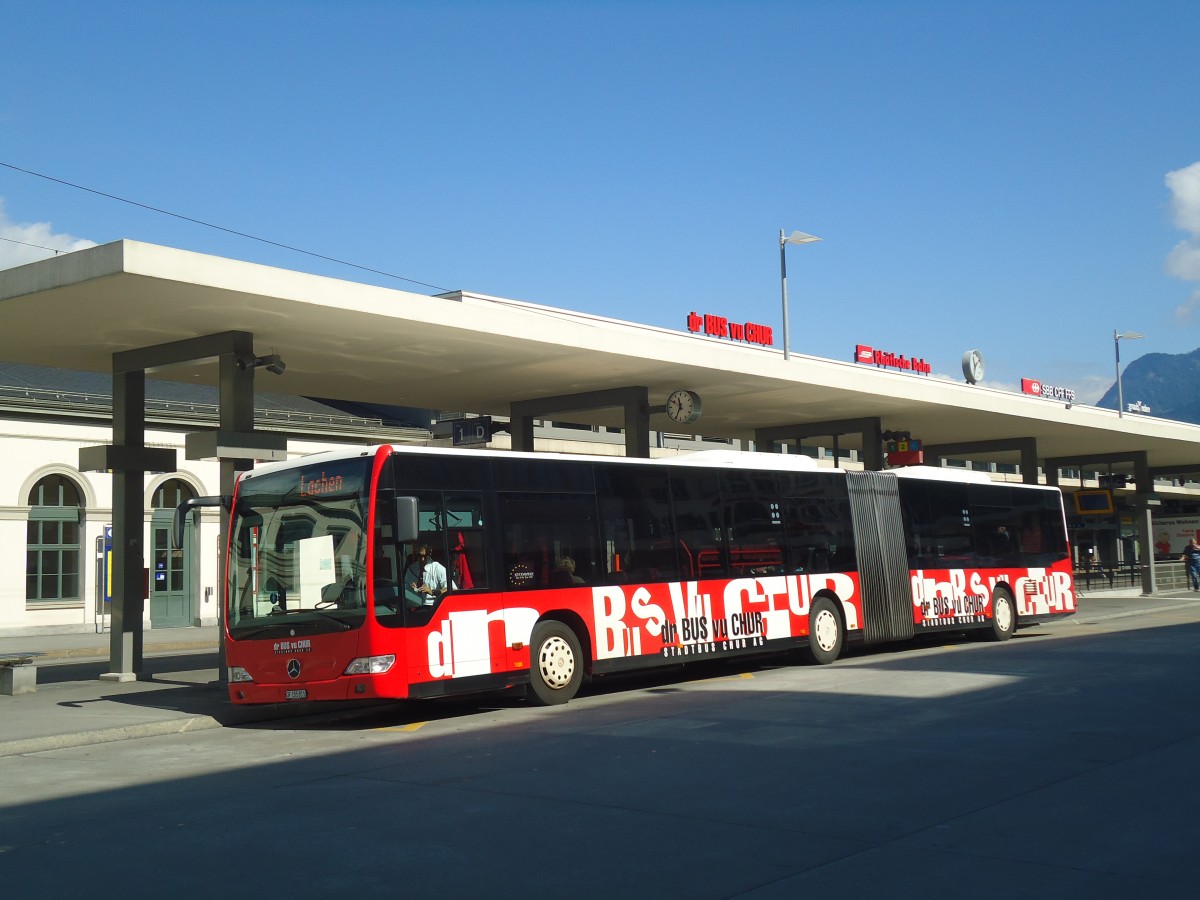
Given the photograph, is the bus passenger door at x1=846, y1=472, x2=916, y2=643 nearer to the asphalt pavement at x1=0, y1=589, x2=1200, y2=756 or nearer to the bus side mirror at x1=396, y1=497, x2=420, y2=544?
the asphalt pavement at x1=0, y1=589, x2=1200, y2=756

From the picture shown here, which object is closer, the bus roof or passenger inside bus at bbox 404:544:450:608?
passenger inside bus at bbox 404:544:450:608

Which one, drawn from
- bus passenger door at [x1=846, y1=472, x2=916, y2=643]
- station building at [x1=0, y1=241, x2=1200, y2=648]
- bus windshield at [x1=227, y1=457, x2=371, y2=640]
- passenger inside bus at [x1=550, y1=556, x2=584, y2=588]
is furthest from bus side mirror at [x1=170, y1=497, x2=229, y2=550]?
bus passenger door at [x1=846, y1=472, x2=916, y2=643]

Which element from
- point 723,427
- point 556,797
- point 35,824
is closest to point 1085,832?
point 556,797

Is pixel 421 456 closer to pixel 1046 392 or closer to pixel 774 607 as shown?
pixel 774 607

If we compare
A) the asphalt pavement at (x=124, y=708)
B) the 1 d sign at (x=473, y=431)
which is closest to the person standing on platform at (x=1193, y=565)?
the 1 d sign at (x=473, y=431)

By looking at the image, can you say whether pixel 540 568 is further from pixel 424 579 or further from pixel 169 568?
pixel 169 568

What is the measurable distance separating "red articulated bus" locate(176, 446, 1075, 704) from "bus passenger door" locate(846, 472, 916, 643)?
4 centimetres

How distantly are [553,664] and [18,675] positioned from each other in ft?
24.9

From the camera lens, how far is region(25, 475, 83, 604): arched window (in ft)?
115

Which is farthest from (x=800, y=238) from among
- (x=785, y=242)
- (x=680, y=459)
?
(x=680, y=459)

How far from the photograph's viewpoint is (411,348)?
19156mm

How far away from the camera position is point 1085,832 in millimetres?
7113

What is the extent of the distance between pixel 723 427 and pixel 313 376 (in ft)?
40.1

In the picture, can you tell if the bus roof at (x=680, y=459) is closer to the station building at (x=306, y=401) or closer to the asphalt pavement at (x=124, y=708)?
the station building at (x=306, y=401)
